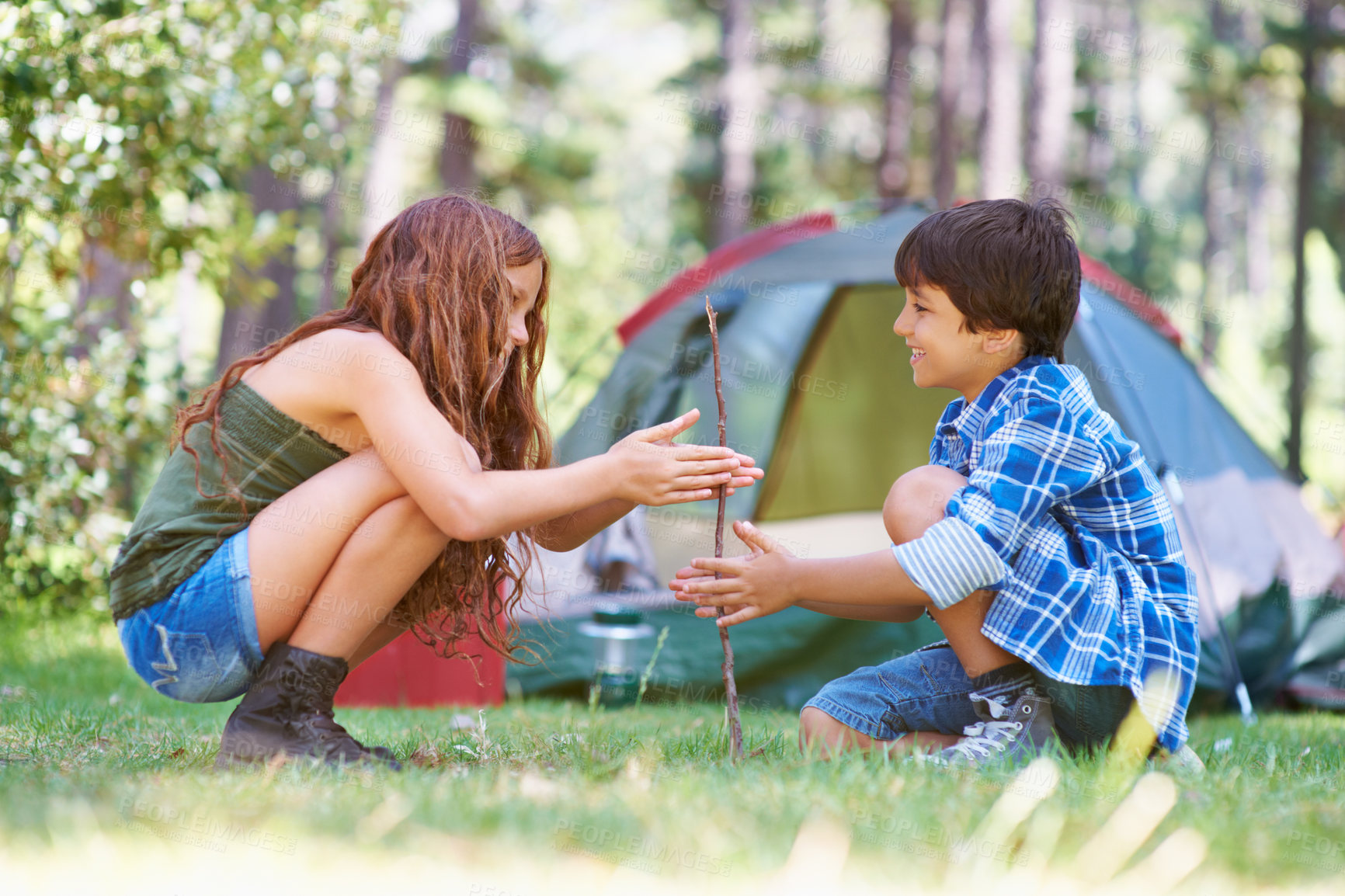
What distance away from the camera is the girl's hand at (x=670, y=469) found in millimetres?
1812

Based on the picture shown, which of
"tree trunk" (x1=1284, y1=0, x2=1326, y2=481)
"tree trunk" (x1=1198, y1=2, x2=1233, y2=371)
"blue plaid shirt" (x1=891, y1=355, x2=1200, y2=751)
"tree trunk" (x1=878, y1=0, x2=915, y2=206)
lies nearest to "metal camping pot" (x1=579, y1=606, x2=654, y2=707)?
"blue plaid shirt" (x1=891, y1=355, x2=1200, y2=751)

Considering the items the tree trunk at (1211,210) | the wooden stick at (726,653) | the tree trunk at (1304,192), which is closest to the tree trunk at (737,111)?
the tree trunk at (1304,192)

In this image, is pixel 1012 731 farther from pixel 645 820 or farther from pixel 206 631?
pixel 206 631

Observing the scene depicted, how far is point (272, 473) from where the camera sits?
1.93 m

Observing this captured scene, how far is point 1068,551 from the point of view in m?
1.79

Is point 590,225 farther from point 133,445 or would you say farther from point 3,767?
point 3,767

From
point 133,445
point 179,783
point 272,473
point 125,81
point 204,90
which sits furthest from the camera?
point 133,445

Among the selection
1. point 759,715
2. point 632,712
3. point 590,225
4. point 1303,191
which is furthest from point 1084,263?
point 590,225

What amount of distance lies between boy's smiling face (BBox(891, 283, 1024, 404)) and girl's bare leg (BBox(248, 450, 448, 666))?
89 cm

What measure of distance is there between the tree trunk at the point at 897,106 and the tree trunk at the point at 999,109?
401 cm

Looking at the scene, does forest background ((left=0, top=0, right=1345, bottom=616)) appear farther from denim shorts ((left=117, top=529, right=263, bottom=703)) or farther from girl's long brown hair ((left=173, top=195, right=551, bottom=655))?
denim shorts ((left=117, top=529, right=263, bottom=703))

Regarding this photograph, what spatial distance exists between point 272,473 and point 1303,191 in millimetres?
9523

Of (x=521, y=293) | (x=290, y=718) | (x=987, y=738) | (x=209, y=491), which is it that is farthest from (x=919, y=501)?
(x=209, y=491)

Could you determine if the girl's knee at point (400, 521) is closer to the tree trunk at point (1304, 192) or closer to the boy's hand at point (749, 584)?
the boy's hand at point (749, 584)
